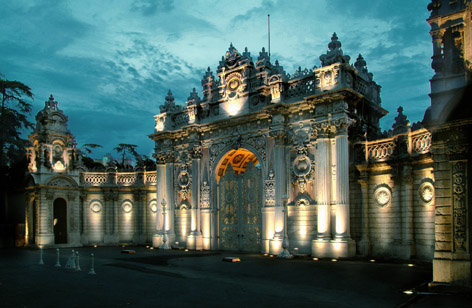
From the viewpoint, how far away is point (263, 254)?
72.3 feet

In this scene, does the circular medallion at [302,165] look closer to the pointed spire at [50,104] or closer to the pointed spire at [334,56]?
the pointed spire at [334,56]

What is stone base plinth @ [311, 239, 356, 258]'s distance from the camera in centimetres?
1878

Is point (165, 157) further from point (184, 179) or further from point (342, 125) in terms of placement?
point (342, 125)

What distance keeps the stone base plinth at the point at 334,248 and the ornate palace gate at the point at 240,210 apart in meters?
4.48

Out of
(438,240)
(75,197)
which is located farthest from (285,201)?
(75,197)

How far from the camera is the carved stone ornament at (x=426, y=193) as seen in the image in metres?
16.9

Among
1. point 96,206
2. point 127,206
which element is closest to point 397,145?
point 127,206

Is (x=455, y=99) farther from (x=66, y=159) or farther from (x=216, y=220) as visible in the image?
(x=66, y=159)

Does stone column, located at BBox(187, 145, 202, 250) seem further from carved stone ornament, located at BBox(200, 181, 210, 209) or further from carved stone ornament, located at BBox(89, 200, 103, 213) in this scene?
carved stone ornament, located at BBox(89, 200, 103, 213)

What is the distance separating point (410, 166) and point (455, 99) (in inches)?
265

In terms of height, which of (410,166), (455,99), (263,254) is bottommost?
(263,254)

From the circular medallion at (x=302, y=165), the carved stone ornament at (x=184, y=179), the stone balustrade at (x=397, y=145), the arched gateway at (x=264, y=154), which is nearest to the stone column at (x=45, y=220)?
the arched gateway at (x=264, y=154)

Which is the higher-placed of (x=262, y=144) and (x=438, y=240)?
(x=262, y=144)

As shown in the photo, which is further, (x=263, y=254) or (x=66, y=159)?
(x=66, y=159)
